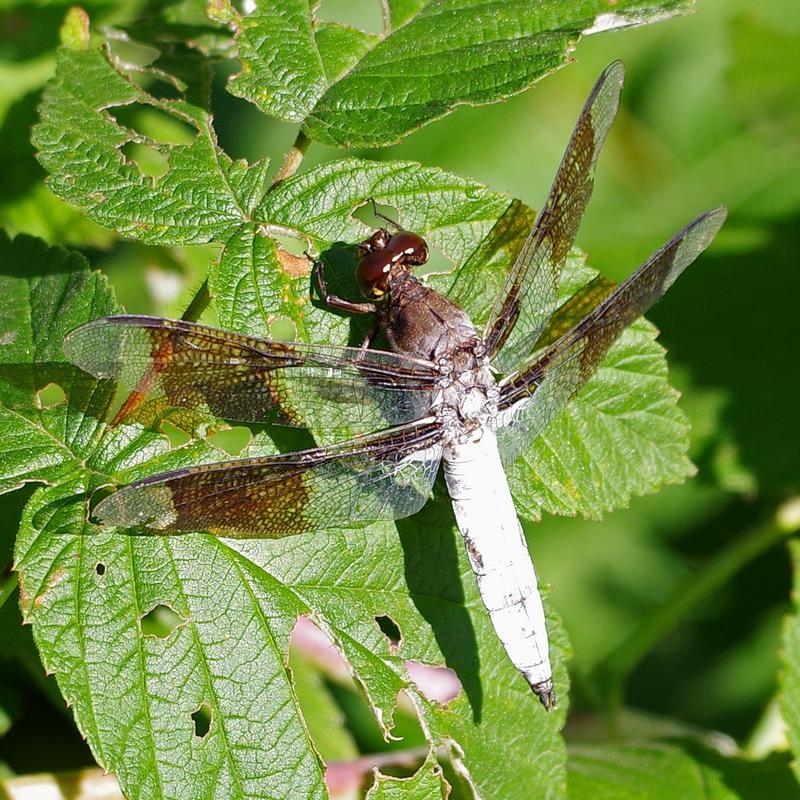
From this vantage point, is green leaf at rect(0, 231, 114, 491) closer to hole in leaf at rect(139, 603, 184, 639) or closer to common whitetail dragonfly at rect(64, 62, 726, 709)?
common whitetail dragonfly at rect(64, 62, 726, 709)

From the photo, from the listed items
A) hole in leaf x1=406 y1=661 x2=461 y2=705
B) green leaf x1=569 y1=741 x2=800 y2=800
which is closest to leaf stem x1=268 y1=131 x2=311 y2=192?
hole in leaf x1=406 y1=661 x2=461 y2=705

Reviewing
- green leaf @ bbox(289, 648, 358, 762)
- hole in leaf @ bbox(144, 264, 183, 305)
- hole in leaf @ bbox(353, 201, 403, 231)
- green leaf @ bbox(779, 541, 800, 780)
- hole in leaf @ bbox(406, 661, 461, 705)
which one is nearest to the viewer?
hole in leaf @ bbox(406, 661, 461, 705)

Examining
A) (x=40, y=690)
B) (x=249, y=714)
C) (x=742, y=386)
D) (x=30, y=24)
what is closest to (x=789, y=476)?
(x=742, y=386)

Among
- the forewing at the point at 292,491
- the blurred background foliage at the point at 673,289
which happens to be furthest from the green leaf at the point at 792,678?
the forewing at the point at 292,491

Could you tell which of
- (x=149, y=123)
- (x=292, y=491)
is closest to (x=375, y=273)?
(x=292, y=491)

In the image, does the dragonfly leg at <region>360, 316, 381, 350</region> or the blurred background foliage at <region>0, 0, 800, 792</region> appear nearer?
the dragonfly leg at <region>360, 316, 381, 350</region>

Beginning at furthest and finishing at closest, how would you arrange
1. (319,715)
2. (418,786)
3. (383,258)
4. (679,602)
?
(679,602), (319,715), (383,258), (418,786)

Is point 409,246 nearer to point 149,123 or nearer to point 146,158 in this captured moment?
point 146,158
